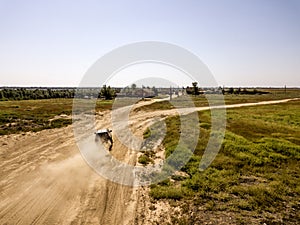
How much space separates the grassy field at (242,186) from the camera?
10.6m

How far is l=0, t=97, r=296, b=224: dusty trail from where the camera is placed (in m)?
10.4

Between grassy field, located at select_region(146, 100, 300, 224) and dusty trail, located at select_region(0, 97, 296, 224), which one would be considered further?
grassy field, located at select_region(146, 100, 300, 224)

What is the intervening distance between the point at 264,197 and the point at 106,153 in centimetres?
1134

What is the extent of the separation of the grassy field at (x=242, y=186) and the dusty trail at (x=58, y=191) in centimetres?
220

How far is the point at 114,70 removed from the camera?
67.6 ft

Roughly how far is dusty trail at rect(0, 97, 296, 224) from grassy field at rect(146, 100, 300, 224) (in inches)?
86.5

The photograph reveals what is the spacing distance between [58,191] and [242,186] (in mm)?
9151

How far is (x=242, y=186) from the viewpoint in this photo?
43.7ft

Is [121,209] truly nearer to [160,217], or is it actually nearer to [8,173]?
[160,217]

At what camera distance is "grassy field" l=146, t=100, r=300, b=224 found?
34.9ft

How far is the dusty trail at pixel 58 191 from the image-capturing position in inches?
408

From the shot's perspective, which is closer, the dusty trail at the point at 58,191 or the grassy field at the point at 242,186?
the dusty trail at the point at 58,191

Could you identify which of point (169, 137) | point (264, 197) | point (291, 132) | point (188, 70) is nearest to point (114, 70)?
point (188, 70)

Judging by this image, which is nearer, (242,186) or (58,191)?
(58,191)
